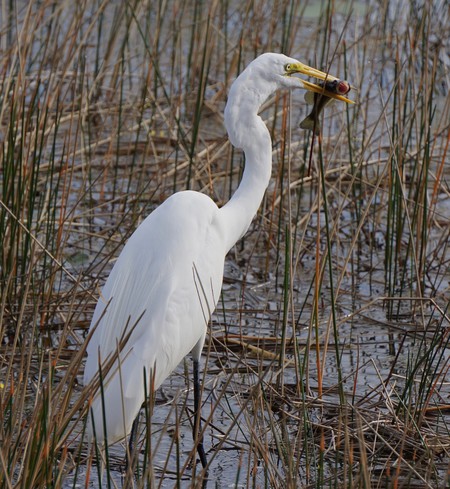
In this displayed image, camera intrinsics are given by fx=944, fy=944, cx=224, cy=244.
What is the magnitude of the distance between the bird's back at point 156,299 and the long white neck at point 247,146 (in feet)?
0.40

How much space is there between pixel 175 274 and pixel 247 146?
0.51 meters

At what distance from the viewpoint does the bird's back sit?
2.51m

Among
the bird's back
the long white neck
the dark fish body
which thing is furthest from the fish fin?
the bird's back

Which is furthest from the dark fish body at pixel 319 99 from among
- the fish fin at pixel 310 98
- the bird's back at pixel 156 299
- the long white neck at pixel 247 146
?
the bird's back at pixel 156 299

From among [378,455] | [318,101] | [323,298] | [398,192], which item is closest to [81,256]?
[323,298]

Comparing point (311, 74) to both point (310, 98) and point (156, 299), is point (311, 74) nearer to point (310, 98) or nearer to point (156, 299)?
point (310, 98)

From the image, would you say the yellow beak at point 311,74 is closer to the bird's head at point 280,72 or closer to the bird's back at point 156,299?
the bird's head at point 280,72

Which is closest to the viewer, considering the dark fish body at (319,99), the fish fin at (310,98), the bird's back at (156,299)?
the bird's back at (156,299)

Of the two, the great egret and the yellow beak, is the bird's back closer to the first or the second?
the great egret

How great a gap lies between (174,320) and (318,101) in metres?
0.83

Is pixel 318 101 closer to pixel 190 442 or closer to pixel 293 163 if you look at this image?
pixel 190 442

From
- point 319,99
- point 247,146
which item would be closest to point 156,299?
point 247,146

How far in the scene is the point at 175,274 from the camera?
2682 millimetres

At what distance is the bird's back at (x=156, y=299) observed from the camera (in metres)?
2.51
